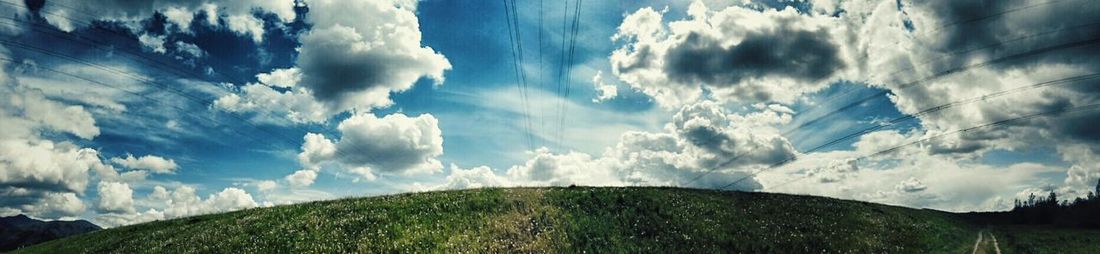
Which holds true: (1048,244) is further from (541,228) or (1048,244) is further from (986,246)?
(541,228)

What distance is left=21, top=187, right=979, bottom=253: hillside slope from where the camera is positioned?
2633 cm

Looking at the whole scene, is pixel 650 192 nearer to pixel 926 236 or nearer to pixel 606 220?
pixel 606 220

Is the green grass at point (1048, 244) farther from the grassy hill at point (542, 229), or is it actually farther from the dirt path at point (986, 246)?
the grassy hill at point (542, 229)

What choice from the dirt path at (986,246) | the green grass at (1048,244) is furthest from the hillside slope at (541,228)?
the green grass at (1048,244)

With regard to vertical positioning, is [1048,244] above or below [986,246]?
below

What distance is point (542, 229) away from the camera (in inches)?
1144

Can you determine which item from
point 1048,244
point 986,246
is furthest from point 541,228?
point 1048,244

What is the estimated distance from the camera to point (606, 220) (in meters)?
32.7

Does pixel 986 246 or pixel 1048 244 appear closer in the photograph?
pixel 986 246

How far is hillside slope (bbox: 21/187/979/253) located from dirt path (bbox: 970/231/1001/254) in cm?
124

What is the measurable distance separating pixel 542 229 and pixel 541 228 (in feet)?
0.55

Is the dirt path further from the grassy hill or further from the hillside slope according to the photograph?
the hillside slope

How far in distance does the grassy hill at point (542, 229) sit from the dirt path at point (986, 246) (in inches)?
26.2

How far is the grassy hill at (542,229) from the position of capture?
86.3 ft
